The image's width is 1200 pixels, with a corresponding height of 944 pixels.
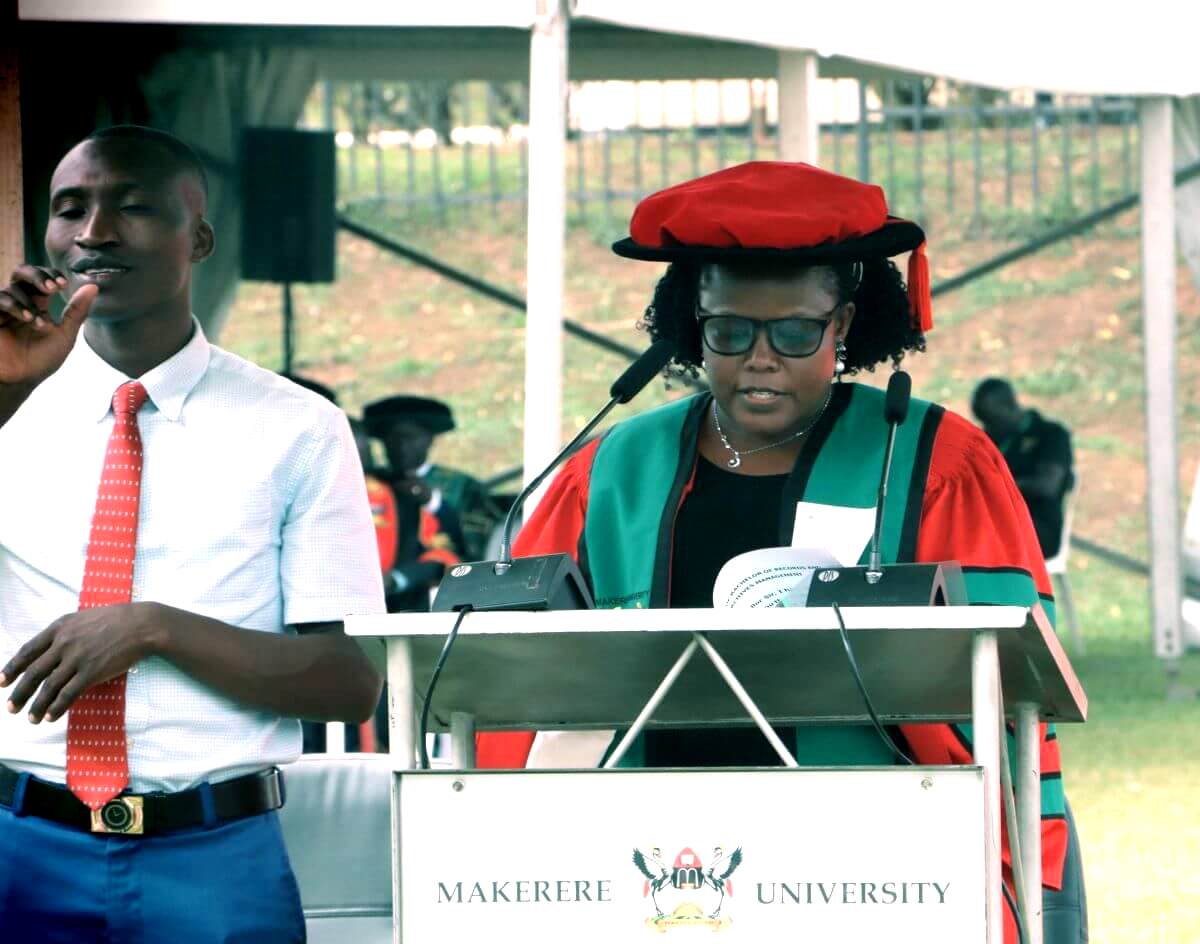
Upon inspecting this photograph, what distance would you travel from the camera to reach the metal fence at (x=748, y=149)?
19453 millimetres

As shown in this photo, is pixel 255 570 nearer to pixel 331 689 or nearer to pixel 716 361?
pixel 331 689

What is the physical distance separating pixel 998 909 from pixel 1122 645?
35.8 ft

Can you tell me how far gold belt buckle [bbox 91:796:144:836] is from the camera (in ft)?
8.87

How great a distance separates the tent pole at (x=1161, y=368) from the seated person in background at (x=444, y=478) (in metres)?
2.96

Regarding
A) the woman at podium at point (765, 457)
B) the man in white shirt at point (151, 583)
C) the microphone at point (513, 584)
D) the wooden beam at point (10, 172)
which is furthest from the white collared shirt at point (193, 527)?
the wooden beam at point (10, 172)

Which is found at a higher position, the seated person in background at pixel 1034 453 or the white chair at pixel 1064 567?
the seated person in background at pixel 1034 453

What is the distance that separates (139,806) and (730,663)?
0.81m

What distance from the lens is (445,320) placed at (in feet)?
62.8

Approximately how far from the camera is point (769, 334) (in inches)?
117

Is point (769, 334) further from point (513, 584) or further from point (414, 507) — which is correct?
point (414, 507)

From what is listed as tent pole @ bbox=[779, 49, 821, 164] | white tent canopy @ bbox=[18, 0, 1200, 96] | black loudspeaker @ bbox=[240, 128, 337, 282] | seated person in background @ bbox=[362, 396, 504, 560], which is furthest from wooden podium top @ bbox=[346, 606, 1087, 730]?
black loudspeaker @ bbox=[240, 128, 337, 282]

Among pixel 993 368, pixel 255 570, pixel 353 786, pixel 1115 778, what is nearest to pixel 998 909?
pixel 255 570

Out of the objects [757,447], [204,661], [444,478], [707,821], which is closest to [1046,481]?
[444,478]

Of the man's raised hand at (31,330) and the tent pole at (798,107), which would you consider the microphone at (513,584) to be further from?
the tent pole at (798,107)
